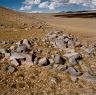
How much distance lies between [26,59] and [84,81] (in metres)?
4.52

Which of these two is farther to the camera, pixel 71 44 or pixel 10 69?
pixel 71 44

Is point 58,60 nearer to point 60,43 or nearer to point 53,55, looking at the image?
point 53,55

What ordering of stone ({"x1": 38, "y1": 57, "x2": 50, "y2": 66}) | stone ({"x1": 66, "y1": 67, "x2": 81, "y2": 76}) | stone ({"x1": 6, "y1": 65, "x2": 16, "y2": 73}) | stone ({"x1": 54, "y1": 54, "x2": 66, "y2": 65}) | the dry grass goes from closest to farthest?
the dry grass, stone ({"x1": 66, "y1": 67, "x2": 81, "y2": 76}), stone ({"x1": 6, "y1": 65, "x2": 16, "y2": 73}), stone ({"x1": 38, "y1": 57, "x2": 50, "y2": 66}), stone ({"x1": 54, "y1": 54, "x2": 66, "y2": 65})

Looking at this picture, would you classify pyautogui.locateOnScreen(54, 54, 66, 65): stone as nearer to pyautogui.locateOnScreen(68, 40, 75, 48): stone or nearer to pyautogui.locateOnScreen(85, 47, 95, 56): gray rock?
pyautogui.locateOnScreen(85, 47, 95, 56): gray rock

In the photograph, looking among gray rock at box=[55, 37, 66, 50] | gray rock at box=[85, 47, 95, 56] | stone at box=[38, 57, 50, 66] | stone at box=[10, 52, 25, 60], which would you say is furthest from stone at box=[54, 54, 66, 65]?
gray rock at box=[55, 37, 66, 50]

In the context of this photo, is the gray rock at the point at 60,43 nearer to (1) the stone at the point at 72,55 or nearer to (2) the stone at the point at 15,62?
(1) the stone at the point at 72,55

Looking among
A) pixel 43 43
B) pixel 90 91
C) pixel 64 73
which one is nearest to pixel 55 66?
pixel 64 73

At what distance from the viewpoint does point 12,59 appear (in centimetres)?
1777

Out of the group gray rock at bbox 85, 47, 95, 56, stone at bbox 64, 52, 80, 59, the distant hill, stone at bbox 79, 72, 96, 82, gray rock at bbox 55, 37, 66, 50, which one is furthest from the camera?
the distant hill

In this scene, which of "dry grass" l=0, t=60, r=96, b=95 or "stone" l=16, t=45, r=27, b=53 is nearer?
"dry grass" l=0, t=60, r=96, b=95

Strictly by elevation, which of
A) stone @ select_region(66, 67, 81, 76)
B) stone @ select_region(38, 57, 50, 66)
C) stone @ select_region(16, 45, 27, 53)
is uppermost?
stone @ select_region(16, 45, 27, 53)

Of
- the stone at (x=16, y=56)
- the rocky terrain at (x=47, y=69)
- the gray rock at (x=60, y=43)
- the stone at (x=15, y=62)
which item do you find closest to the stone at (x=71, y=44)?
the rocky terrain at (x=47, y=69)

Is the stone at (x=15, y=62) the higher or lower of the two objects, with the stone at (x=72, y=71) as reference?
higher

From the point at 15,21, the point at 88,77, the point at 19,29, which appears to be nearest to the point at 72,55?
the point at 88,77
